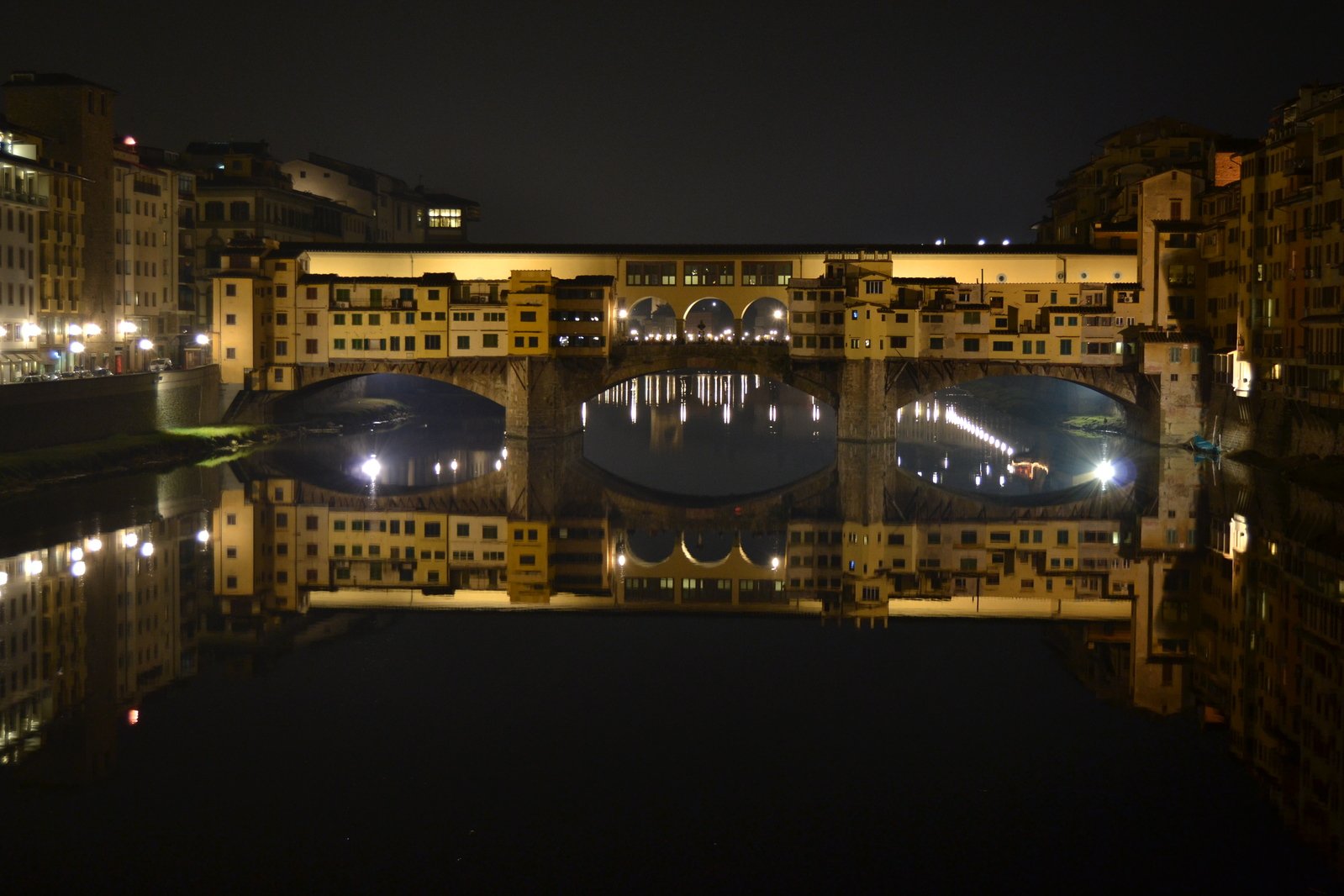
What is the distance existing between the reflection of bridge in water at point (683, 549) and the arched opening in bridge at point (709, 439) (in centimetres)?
244

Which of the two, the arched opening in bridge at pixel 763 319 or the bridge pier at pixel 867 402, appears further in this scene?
the arched opening in bridge at pixel 763 319

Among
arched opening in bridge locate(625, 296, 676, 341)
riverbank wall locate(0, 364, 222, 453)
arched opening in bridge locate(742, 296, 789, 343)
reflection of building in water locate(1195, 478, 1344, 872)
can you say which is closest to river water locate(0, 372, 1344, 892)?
reflection of building in water locate(1195, 478, 1344, 872)

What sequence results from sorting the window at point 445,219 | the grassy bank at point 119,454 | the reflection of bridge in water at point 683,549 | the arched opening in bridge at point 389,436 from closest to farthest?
the reflection of bridge in water at point 683,549, the grassy bank at point 119,454, the arched opening in bridge at point 389,436, the window at point 445,219

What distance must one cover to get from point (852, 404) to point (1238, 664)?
97.6 ft

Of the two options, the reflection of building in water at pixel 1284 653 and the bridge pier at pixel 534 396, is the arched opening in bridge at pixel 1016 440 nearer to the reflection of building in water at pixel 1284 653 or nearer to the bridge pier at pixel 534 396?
the reflection of building in water at pixel 1284 653

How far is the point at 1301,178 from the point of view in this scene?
37156mm

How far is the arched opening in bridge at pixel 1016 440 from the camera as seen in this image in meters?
40.3

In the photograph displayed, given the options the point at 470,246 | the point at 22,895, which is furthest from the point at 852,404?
the point at 22,895

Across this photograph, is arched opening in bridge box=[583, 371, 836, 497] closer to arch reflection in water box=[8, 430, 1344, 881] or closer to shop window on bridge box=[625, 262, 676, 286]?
arch reflection in water box=[8, 430, 1344, 881]

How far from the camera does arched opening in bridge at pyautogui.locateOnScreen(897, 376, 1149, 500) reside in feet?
132

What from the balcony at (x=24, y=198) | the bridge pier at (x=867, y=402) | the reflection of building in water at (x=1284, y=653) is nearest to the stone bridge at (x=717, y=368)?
the bridge pier at (x=867, y=402)

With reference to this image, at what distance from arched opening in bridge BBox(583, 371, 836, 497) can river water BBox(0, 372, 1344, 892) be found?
5.46 meters

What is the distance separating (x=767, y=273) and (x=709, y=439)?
6.40m

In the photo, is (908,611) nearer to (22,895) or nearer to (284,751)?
(284,751)
